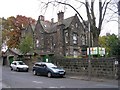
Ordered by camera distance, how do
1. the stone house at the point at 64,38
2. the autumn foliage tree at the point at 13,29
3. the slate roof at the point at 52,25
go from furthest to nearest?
1. the autumn foliage tree at the point at 13,29
2. the slate roof at the point at 52,25
3. the stone house at the point at 64,38

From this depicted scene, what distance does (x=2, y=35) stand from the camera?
7806 cm

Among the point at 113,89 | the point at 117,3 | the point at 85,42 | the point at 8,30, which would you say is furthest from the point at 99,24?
the point at 8,30

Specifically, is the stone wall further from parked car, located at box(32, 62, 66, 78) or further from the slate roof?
the slate roof

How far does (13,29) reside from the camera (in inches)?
3066

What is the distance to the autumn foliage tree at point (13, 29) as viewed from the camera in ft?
250

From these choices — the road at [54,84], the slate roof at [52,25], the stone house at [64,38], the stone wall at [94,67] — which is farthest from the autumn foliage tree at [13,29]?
the road at [54,84]

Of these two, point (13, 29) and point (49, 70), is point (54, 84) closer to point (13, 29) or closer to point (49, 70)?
point (49, 70)

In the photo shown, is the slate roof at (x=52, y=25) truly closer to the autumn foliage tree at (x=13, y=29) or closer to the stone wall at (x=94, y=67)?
the autumn foliage tree at (x=13, y=29)

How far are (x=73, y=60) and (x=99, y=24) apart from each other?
581cm

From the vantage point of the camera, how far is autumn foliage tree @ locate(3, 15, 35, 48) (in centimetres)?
7631

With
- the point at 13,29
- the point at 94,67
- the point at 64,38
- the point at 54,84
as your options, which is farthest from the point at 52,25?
the point at 54,84

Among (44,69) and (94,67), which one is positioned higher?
(94,67)

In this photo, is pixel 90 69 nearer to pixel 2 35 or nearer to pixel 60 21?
pixel 60 21

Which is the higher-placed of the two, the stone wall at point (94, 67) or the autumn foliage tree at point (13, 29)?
the autumn foliage tree at point (13, 29)
